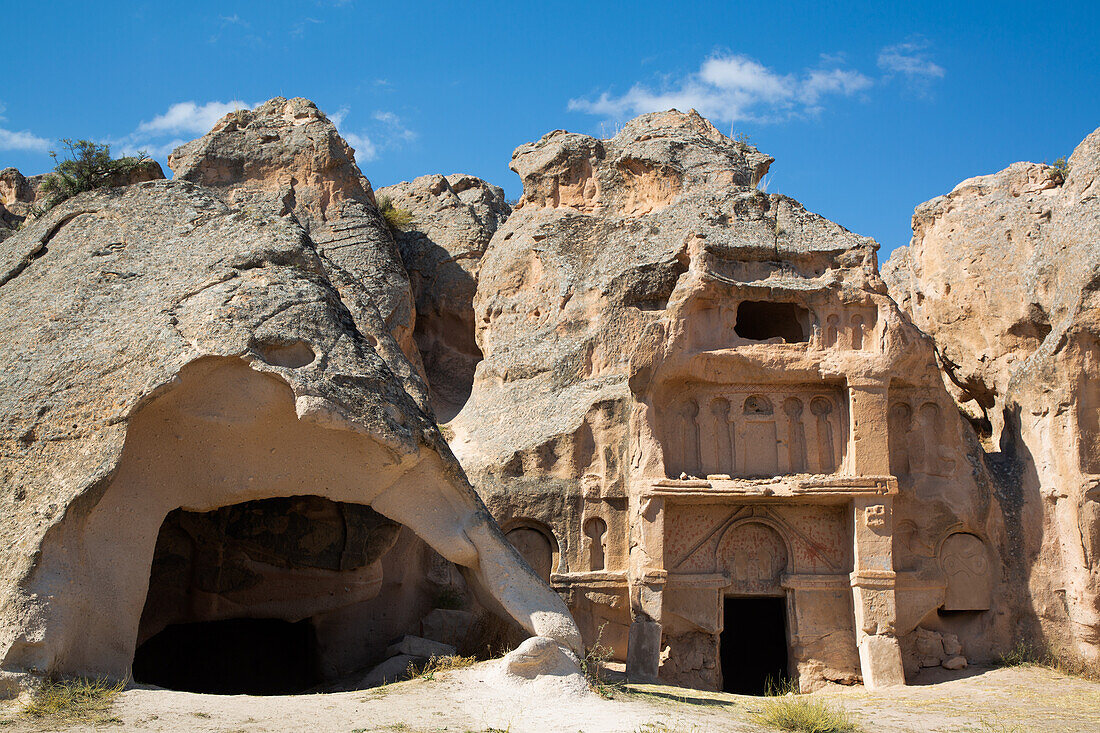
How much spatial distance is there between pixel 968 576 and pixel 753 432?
11.0ft

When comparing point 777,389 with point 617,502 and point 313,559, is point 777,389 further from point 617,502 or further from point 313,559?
point 313,559

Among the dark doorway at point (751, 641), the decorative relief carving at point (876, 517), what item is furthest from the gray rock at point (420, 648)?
the dark doorway at point (751, 641)

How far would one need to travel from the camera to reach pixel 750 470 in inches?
574

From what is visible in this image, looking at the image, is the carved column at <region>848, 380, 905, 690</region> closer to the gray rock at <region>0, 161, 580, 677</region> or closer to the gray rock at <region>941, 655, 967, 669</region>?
the gray rock at <region>941, 655, 967, 669</region>

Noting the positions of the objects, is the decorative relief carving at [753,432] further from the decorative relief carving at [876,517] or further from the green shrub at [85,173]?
the green shrub at [85,173]

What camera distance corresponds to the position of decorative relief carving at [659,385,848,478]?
572 inches

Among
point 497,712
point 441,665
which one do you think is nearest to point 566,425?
Result: point 441,665

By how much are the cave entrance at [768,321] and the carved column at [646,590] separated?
11.1 feet

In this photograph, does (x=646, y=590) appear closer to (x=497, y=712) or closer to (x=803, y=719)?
(x=803, y=719)

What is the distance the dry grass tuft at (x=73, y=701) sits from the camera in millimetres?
7602

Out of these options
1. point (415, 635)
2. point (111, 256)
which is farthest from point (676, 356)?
point (111, 256)

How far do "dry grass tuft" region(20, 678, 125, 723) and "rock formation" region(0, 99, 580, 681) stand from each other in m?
0.20

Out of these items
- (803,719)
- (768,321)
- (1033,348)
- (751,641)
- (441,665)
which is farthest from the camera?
(751,641)

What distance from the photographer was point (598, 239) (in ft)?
56.7
